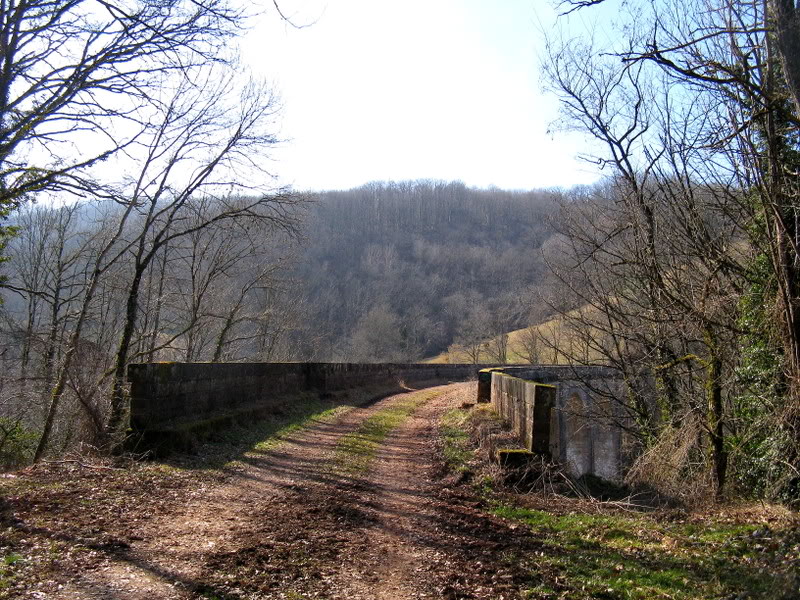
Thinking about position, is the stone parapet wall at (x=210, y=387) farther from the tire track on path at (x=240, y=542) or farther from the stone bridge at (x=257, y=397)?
the tire track on path at (x=240, y=542)

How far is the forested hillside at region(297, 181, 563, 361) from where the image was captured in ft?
219

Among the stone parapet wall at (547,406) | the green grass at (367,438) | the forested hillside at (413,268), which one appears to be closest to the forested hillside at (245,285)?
the forested hillside at (413,268)

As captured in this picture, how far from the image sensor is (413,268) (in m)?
94.1

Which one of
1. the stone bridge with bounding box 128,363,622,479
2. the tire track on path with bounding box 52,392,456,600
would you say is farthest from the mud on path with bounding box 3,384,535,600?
the stone bridge with bounding box 128,363,622,479

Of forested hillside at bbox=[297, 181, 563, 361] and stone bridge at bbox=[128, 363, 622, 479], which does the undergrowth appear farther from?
forested hillside at bbox=[297, 181, 563, 361]

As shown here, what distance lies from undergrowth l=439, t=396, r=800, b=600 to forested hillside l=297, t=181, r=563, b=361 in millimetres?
43701

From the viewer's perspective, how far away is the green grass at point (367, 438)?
9.61 metres

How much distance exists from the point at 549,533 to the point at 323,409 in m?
10.6

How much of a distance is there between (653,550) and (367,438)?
7.45 meters

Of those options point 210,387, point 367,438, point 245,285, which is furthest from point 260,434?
point 245,285

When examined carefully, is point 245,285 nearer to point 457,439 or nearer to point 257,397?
point 257,397

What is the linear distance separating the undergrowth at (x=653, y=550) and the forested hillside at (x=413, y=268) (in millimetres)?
43701

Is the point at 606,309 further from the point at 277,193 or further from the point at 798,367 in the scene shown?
the point at 277,193

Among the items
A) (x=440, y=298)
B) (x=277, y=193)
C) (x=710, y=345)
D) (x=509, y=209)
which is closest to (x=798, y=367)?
(x=710, y=345)
